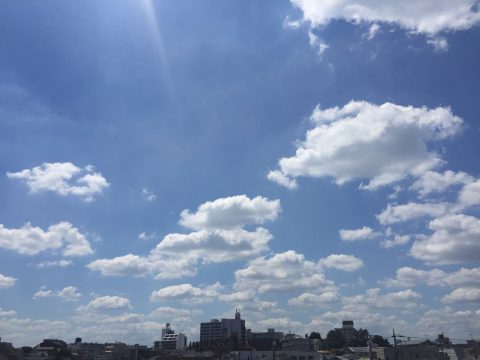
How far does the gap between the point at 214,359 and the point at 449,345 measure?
93.2 m

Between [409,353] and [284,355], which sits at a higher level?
[284,355]

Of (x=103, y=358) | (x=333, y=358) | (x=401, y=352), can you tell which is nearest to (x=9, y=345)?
(x=103, y=358)

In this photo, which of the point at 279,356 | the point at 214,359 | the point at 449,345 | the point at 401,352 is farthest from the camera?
the point at 449,345

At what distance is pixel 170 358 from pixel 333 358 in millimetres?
54762

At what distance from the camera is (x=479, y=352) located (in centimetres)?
18212

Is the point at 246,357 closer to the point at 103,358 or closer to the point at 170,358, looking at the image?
the point at 170,358

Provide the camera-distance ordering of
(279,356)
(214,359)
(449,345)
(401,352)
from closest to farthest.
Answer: (401,352), (279,356), (214,359), (449,345)

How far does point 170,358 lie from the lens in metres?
164

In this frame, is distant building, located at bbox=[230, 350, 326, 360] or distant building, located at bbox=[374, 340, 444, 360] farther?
distant building, located at bbox=[230, 350, 326, 360]

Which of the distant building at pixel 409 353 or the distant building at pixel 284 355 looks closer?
the distant building at pixel 409 353

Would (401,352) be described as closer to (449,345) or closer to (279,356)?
(279,356)

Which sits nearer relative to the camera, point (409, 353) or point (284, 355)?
point (409, 353)

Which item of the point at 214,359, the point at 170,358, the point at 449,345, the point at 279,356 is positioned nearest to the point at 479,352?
the point at 449,345

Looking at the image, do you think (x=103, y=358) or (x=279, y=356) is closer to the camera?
(x=279, y=356)
